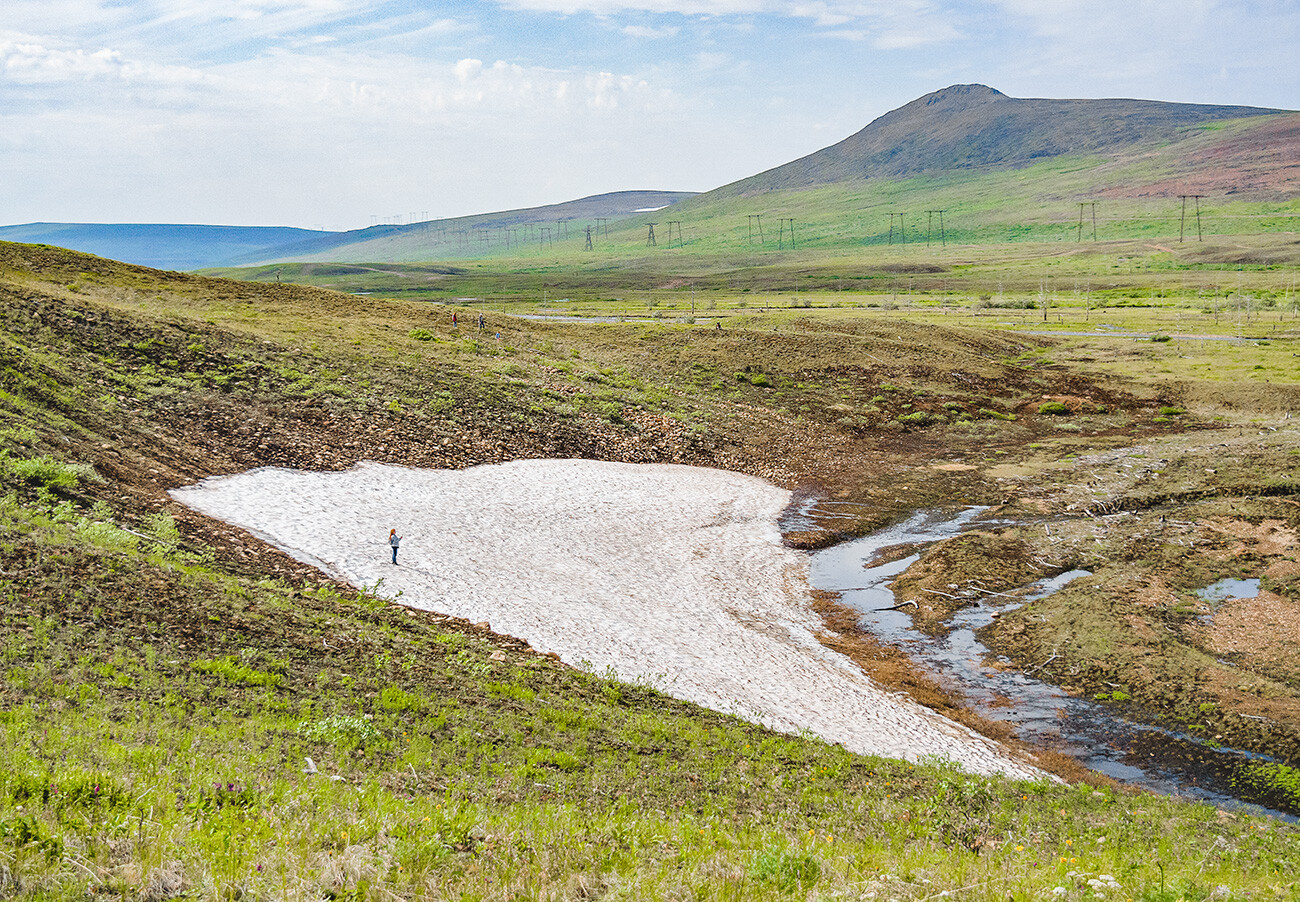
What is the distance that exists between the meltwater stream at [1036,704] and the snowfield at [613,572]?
6.40 ft

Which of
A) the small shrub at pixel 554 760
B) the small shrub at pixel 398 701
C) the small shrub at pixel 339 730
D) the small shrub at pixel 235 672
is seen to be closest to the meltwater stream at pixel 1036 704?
the small shrub at pixel 554 760

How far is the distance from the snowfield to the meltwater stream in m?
1.95

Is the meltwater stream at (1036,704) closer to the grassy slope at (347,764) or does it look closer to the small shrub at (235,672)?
the grassy slope at (347,764)

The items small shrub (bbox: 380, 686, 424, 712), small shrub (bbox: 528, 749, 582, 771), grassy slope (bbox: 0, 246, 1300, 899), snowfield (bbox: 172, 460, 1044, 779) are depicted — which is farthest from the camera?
snowfield (bbox: 172, 460, 1044, 779)

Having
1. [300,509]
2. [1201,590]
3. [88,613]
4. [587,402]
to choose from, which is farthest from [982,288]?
[88,613]

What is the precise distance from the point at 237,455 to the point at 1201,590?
1463 inches

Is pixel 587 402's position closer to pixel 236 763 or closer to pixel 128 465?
pixel 128 465

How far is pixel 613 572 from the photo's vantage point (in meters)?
29.9

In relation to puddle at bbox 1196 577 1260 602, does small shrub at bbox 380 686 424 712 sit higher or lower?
higher

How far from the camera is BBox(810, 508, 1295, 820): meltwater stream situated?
63.5 ft

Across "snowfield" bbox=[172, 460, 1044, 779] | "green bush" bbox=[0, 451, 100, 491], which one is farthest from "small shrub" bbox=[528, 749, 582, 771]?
"green bush" bbox=[0, 451, 100, 491]

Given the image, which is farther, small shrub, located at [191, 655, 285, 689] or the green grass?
small shrub, located at [191, 655, 285, 689]

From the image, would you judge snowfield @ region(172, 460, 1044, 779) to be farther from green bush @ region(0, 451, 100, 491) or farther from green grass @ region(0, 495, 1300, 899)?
green bush @ region(0, 451, 100, 491)

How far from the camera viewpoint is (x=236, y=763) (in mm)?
12008
